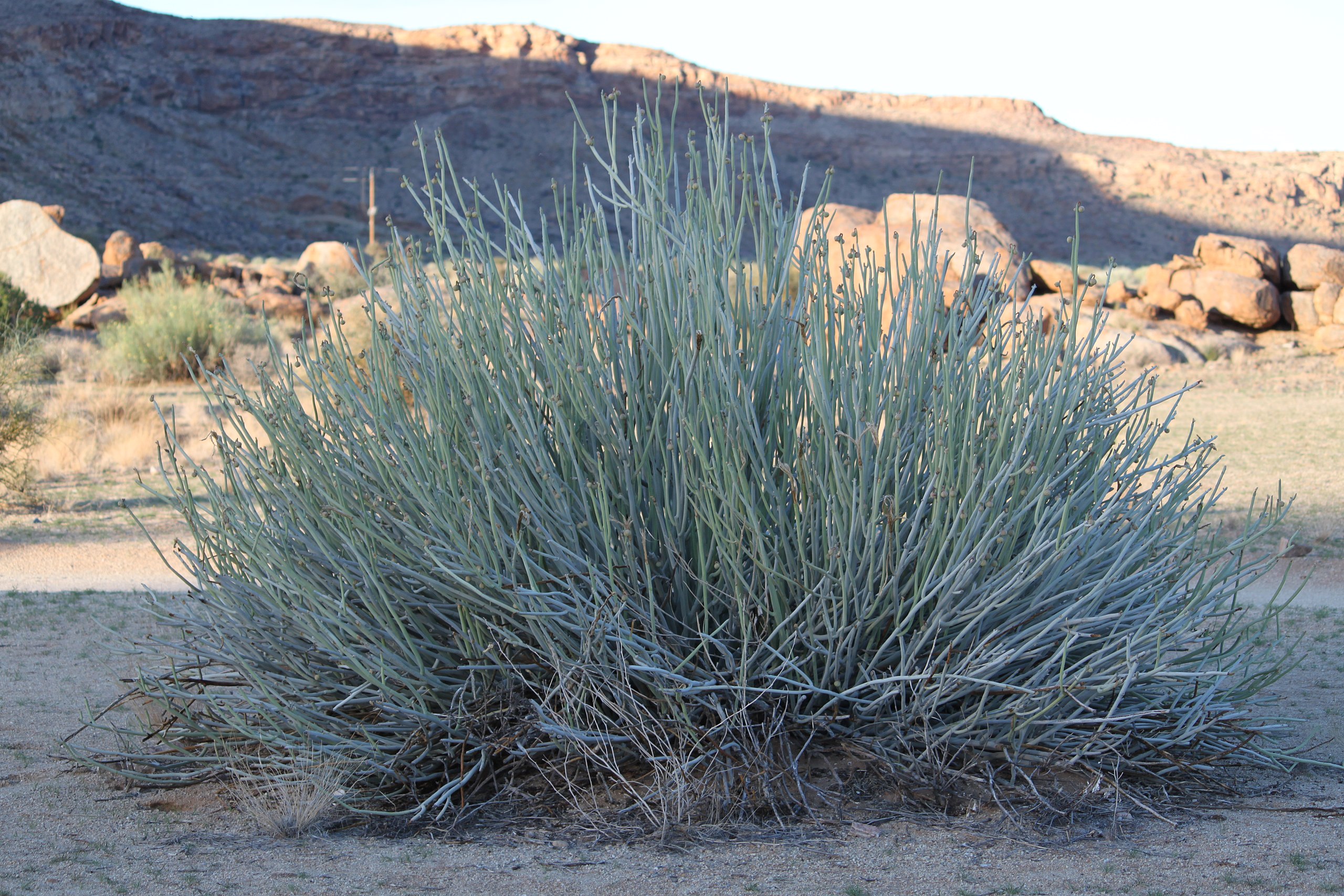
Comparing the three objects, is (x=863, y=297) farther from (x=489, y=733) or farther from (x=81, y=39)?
(x=81, y=39)

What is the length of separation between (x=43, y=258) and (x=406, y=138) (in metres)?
37.0

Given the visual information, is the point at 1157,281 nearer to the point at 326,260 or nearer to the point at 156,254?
the point at 326,260

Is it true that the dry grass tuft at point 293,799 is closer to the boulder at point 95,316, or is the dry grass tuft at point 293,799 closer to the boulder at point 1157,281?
the boulder at point 95,316

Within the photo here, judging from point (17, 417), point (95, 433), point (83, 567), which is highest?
point (17, 417)

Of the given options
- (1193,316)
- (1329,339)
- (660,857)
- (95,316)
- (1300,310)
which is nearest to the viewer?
(660,857)

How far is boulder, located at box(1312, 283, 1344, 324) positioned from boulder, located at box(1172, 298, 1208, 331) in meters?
2.28

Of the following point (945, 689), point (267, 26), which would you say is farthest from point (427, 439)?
point (267, 26)

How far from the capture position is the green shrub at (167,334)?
1950 centimetres

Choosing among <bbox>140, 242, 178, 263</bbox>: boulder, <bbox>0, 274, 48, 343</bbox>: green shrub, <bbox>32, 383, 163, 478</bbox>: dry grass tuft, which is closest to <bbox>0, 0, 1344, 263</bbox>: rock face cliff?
<bbox>140, 242, 178, 263</bbox>: boulder

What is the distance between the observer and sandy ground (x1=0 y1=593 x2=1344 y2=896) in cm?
301

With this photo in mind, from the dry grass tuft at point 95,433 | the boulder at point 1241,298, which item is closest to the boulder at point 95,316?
the dry grass tuft at point 95,433

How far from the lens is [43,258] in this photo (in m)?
25.0

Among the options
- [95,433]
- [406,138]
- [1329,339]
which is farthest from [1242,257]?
[406,138]

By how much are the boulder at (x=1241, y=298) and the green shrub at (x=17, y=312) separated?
23.3 meters
